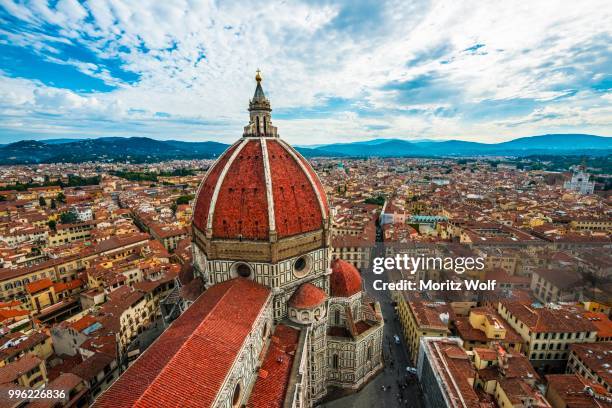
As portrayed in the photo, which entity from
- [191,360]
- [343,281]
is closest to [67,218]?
[343,281]

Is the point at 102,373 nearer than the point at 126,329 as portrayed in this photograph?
Yes

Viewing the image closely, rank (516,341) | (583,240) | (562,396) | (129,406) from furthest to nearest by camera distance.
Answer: (583,240), (516,341), (562,396), (129,406)

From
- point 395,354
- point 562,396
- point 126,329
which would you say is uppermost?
point 562,396

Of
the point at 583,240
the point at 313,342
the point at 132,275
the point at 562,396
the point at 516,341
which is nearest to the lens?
the point at 562,396

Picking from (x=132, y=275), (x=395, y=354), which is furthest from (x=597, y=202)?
(x=132, y=275)

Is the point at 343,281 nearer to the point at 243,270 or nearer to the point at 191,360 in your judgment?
the point at 243,270

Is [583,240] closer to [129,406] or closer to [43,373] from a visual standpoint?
[129,406]
